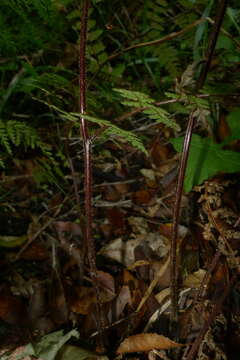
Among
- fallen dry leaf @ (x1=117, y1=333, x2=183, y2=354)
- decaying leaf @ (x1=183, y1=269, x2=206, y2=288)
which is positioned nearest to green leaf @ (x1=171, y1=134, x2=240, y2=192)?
decaying leaf @ (x1=183, y1=269, x2=206, y2=288)

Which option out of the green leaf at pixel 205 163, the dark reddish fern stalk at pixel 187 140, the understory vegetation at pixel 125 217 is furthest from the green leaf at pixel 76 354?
the green leaf at pixel 205 163

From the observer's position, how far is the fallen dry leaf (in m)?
1.25

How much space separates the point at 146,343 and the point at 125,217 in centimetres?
82

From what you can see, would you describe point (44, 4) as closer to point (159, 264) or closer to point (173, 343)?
point (159, 264)

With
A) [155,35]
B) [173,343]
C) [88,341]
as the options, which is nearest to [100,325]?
[88,341]

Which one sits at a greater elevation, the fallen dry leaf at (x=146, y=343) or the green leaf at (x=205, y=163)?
the green leaf at (x=205, y=163)

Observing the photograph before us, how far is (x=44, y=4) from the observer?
111cm

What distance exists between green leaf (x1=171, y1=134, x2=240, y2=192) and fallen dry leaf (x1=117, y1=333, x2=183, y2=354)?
0.65 m

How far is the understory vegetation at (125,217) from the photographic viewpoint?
109cm

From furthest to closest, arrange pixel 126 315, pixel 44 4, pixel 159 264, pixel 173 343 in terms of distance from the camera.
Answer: pixel 159 264
pixel 126 315
pixel 173 343
pixel 44 4

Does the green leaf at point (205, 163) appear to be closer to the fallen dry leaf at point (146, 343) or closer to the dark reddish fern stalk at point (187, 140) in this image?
the dark reddish fern stalk at point (187, 140)

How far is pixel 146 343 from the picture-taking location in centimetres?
126

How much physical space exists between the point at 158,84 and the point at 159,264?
144 centimetres

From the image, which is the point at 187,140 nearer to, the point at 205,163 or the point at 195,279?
the point at 205,163
